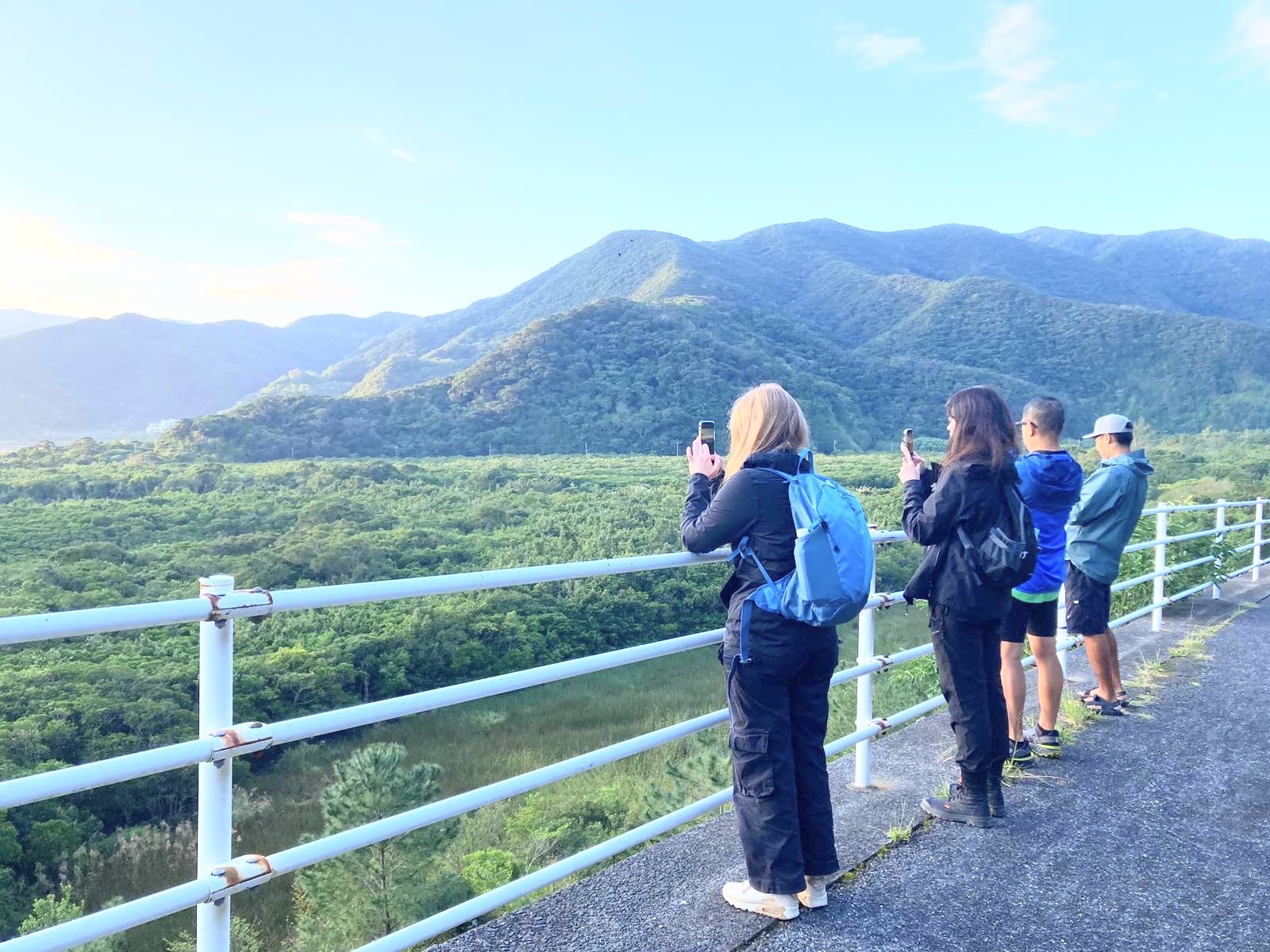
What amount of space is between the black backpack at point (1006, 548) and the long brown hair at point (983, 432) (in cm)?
13

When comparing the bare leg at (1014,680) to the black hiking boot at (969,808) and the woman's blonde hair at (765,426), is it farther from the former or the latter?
the woman's blonde hair at (765,426)

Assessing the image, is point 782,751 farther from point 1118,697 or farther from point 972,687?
point 1118,697

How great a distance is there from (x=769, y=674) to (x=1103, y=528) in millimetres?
2749

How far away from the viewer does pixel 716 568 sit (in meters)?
28.6

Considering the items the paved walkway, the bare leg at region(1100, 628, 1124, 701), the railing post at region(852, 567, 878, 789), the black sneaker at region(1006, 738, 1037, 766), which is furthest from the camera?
the bare leg at region(1100, 628, 1124, 701)

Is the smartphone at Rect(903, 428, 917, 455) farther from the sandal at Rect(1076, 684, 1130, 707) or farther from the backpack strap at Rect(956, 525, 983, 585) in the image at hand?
the sandal at Rect(1076, 684, 1130, 707)

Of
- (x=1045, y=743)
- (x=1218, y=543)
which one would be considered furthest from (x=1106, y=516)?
(x=1218, y=543)

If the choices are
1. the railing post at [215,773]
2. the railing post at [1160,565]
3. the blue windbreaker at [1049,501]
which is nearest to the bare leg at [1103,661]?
the blue windbreaker at [1049,501]

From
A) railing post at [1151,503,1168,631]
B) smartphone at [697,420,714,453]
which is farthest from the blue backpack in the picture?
railing post at [1151,503,1168,631]

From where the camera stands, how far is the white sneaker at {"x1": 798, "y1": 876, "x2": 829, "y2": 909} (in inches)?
103

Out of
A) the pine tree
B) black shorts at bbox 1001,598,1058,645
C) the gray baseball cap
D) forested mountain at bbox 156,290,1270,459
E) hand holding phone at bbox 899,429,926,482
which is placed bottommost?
the pine tree

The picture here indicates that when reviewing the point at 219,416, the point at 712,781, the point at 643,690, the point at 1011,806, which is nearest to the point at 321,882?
the point at 712,781

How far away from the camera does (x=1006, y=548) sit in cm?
301

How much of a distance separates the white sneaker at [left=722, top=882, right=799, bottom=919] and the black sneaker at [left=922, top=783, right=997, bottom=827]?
956 millimetres
